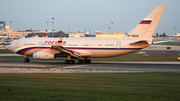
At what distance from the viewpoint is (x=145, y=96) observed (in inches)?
538

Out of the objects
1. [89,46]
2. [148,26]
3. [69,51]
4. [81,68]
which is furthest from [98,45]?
[148,26]

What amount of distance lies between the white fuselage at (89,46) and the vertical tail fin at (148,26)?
171 centimetres

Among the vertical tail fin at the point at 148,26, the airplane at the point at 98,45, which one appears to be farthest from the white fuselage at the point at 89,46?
the vertical tail fin at the point at 148,26

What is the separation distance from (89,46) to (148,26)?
359 inches

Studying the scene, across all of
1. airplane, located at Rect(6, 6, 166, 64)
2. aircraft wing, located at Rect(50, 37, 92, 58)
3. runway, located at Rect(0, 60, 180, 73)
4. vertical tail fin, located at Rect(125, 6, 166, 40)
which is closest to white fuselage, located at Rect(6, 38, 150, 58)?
airplane, located at Rect(6, 6, 166, 64)

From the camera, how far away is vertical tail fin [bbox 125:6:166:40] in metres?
35.2

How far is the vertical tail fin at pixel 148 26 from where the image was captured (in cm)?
3525

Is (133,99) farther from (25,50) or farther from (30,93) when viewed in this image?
(25,50)

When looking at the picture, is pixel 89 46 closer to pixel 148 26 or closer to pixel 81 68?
pixel 81 68

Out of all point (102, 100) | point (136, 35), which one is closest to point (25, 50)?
point (136, 35)

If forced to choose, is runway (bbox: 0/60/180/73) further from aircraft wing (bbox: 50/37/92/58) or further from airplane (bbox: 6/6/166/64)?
airplane (bbox: 6/6/166/64)

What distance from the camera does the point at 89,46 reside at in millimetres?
36625

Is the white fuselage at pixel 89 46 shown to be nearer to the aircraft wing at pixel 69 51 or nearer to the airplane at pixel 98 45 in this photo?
the airplane at pixel 98 45

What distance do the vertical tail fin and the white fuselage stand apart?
1.71 metres
